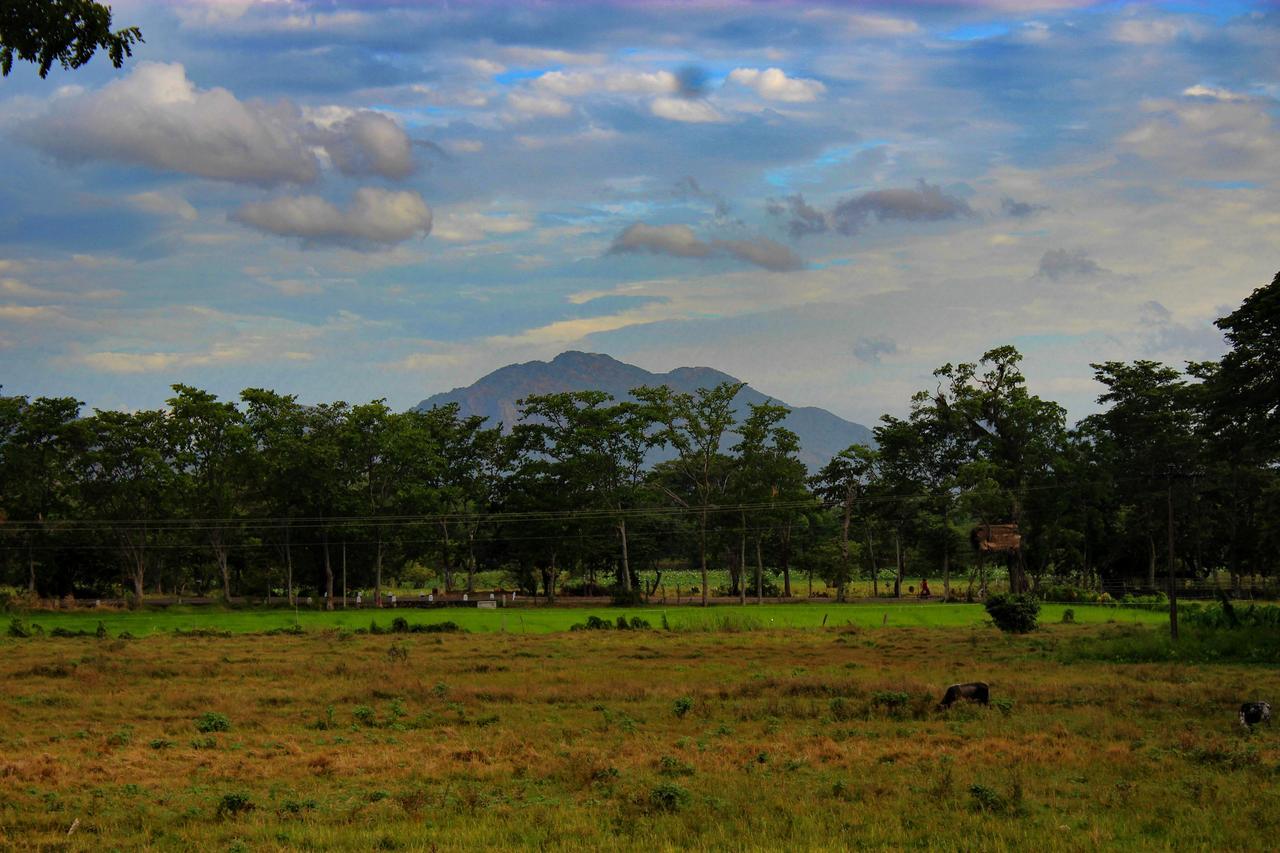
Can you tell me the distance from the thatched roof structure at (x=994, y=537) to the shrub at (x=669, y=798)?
61937 mm

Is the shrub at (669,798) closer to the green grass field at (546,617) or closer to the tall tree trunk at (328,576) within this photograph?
the green grass field at (546,617)

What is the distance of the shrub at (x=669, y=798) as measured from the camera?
17781 mm

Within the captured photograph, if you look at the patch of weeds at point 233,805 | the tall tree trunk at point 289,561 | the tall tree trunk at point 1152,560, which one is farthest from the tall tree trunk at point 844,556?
the patch of weeds at point 233,805

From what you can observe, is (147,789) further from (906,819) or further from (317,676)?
(317,676)

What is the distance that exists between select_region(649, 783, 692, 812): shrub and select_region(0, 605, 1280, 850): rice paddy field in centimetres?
4

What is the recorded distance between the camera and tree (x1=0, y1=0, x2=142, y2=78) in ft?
49.6

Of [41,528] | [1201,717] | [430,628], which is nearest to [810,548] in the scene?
[430,628]

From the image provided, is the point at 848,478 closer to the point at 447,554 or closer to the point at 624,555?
the point at 624,555

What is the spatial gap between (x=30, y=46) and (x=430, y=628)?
4981 cm

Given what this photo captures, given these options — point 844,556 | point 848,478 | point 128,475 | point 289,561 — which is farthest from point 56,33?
point 848,478

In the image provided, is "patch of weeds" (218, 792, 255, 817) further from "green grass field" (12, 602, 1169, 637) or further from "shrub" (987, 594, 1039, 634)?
"shrub" (987, 594, 1039, 634)

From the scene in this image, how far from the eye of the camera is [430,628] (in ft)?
204

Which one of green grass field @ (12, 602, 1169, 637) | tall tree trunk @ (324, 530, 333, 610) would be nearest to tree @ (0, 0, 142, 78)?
green grass field @ (12, 602, 1169, 637)

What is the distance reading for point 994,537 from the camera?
2997 inches
